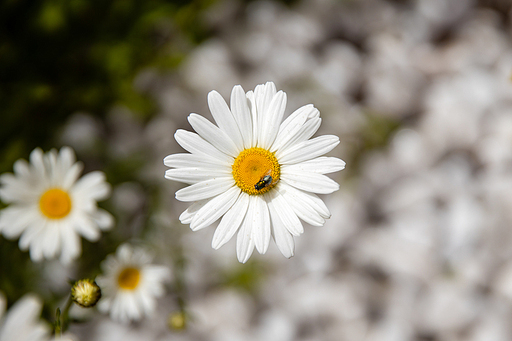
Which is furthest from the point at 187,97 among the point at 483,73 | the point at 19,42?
the point at 483,73

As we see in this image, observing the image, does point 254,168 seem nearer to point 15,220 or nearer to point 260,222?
point 260,222

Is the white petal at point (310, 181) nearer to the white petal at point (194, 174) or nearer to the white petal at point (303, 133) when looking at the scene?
the white petal at point (303, 133)

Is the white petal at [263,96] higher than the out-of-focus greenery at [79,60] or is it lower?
lower

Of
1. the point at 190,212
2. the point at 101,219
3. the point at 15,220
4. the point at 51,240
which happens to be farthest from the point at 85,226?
the point at 190,212

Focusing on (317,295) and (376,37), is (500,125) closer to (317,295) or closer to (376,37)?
(376,37)

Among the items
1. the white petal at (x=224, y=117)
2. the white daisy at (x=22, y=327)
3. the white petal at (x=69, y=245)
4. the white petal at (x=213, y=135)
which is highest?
the white petal at (x=224, y=117)

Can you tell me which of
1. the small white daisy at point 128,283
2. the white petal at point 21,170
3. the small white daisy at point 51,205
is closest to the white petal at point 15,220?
the small white daisy at point 51,205

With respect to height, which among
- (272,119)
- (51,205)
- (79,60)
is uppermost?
(79,60)
